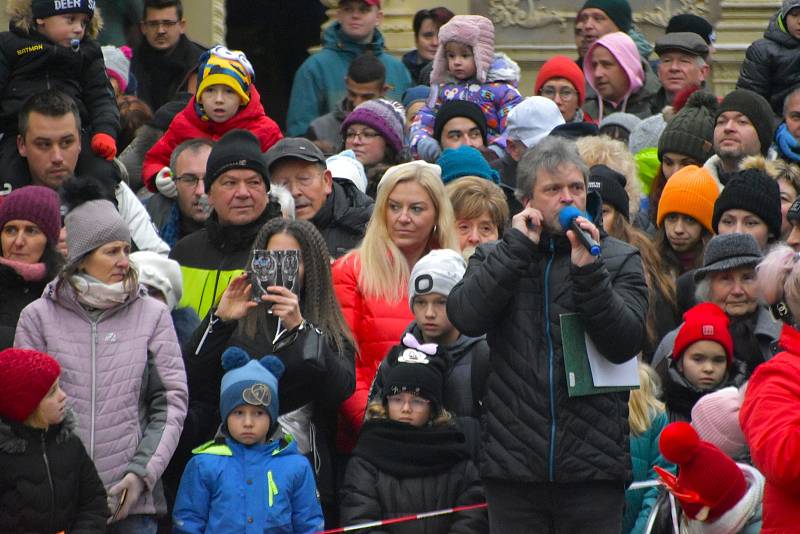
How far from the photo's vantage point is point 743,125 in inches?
409

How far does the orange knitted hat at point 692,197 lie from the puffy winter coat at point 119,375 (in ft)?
10.0

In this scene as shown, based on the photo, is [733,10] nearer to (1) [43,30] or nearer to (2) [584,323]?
(1) [43,30]

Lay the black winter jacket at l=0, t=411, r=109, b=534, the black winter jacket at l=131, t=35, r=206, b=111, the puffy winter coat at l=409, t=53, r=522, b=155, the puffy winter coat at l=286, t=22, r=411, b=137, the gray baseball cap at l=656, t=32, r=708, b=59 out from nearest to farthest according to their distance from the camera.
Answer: the black winter jacket at l=0, t=411, r=109, b=534 → the puffy winter coat at l=409, t=53, r=522, b=155 → the gray baseball cap at l=656, t=32, r=708, b=59 → the puffy winter coat at l=286, t=22, r=411, b=137 → the black winter jacket at l=131, t=35, r=206, b=111

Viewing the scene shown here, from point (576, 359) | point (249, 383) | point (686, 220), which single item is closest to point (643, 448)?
point (576, 359)

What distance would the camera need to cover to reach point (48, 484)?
7.20 metres

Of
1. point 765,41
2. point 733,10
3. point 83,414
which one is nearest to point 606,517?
point 83,414

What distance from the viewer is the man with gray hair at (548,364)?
6926 mm

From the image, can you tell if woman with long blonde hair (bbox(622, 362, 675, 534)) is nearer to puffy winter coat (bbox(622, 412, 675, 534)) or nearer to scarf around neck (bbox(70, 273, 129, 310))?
puffy winter coat (bbox(622, 412, 675, 534))

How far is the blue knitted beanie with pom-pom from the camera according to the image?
7.62 m

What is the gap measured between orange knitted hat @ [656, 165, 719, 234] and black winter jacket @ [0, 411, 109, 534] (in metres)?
3.71

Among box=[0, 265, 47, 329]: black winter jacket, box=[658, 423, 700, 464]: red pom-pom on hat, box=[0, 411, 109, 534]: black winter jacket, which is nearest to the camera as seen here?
box=[658, 423, 700, 464]: red pom-pom on hat

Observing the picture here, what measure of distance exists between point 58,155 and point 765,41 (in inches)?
187

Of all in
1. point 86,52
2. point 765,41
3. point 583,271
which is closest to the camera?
point 583,271

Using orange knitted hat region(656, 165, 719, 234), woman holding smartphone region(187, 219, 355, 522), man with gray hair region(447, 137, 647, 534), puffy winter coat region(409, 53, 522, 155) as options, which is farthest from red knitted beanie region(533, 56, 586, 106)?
man with gray hair region(447, 137, 647, 534)
